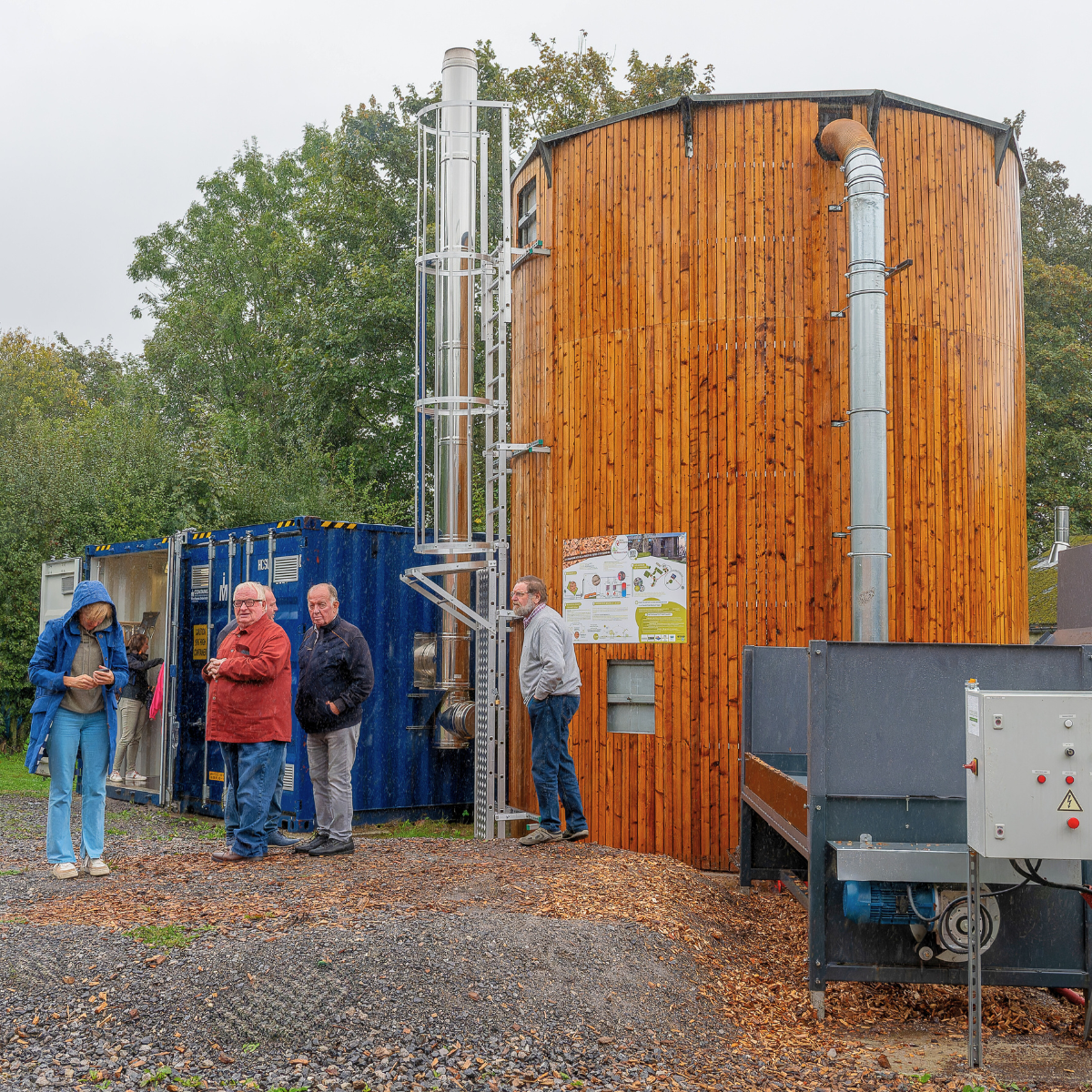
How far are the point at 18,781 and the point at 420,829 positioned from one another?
21.5 feet

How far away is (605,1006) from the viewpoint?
5082 millimetres

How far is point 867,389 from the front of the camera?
28.9 ft

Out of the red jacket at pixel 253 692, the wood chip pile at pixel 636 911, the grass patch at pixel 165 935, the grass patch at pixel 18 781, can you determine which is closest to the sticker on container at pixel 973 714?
the wood chip pile at pixel 636 911

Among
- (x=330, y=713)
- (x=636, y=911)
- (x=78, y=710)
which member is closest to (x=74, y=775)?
(x=78, y=710)

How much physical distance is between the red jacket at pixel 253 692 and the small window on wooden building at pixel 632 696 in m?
2.87

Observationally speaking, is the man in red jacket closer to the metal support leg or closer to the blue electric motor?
the blue electric motor

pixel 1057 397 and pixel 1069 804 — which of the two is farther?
pixel 1057 397

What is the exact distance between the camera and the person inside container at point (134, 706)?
12.4m

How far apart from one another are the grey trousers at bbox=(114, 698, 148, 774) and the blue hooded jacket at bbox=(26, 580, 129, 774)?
16.8 feet

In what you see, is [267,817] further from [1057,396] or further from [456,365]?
[1057,396]

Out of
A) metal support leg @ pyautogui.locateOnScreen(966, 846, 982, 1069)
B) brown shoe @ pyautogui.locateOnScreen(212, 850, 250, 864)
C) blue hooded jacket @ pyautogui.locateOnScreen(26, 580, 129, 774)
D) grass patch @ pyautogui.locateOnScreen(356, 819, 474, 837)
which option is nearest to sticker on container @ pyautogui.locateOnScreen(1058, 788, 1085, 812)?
metal support leg @ pyautogui.locateOnScreen(966, 846, 982, 1069)

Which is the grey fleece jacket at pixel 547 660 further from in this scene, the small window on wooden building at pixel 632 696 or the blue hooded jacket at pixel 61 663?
the blue hooded jacket at pixel 61 663

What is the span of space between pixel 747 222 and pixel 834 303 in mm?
1012

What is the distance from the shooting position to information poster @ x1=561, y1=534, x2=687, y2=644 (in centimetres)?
926
